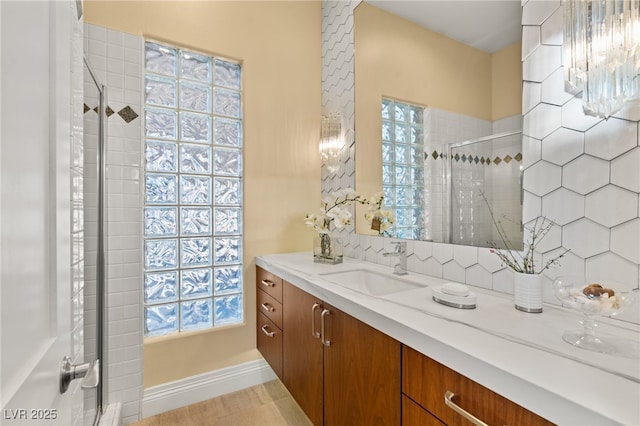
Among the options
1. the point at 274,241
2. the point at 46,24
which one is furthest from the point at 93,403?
the point at 46,24

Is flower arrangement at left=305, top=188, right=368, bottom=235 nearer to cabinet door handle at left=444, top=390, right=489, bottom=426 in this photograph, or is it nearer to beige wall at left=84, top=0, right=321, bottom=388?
beige wall at left=84, top=0, right=321, bottom=388

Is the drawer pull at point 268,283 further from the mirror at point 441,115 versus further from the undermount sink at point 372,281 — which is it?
the mirror at point 441,115

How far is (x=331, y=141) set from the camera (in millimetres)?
2344

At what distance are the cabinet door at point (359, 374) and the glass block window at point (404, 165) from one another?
711mm

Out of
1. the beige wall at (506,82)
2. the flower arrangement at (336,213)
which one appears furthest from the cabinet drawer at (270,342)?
the beige wall at (506,82)

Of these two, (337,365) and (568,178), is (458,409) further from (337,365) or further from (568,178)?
(568,178)

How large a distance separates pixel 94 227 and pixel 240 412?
135cm

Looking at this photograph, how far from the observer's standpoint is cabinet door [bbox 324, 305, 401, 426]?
93 centimetres

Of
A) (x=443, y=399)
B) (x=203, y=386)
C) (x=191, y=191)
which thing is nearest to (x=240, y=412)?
(x=203, y=386)

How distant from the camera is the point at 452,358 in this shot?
72 centimetres

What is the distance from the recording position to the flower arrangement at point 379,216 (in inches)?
70.4

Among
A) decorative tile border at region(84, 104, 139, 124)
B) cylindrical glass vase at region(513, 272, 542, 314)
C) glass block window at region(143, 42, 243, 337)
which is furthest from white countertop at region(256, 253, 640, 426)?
decorative tile border at region(84, 104, 139, 124)

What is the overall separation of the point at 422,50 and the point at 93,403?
97.9 inches

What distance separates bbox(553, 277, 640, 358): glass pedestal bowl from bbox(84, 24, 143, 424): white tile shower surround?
2001 mm
